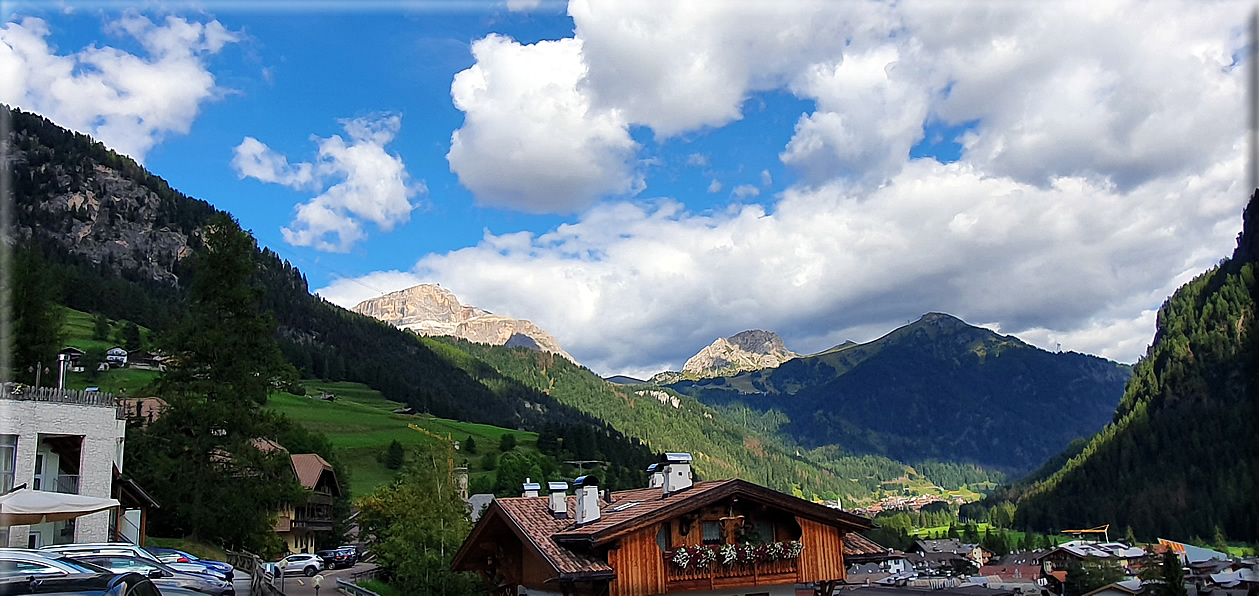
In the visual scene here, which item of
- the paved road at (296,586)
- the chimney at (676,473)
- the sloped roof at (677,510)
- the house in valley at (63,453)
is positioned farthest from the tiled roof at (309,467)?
the sloped roof at (677,510)

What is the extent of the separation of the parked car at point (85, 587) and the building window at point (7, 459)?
20510mm

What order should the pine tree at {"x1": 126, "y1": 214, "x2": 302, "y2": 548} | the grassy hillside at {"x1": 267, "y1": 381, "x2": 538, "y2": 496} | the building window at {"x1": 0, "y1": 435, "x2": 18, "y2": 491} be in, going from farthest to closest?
1. the grassy hillside at {"x1": 267, "y1": 381, "x2": 538, "y2": 496}
2. the pine tree at {"x1": 126, "y1": 214, "x2": 302, "y2": 548}
3. the building window at {"x1": 0, "y1": 435, "x2": 18, "y2": 491}

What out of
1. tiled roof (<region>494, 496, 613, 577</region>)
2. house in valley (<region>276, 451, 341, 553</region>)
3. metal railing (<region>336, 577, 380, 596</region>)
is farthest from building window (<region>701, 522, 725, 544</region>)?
house in valley (<region>276, 451, 341, 553</region>)

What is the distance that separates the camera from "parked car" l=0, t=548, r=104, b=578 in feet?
52.0

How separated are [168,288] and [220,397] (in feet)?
524

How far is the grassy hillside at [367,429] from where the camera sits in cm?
11588

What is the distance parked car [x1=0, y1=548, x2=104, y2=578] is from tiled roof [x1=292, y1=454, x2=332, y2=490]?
6280 centimetres

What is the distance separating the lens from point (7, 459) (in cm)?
3083

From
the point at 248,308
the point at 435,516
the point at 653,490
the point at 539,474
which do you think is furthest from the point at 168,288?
the point at 653,490

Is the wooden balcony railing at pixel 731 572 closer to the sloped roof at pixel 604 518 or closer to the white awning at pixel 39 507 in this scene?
the sloped roof at pixel 604 518

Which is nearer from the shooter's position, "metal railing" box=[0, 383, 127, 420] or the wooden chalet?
the wooden chalet

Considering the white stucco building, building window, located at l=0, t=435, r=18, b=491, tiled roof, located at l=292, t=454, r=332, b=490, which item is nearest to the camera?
building window, located at l=0, t=435, r=18, b=491

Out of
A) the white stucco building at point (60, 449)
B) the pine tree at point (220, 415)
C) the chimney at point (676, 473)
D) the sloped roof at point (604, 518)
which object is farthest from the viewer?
the pine tree at point (220, 415)

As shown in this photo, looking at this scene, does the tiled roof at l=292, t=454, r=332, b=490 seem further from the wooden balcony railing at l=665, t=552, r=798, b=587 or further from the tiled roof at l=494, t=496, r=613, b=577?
the wooden balcony railing at l=665, t=552, r=798, b=587
